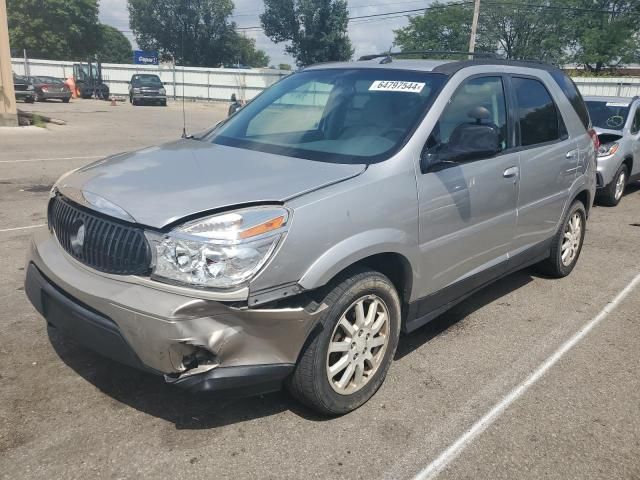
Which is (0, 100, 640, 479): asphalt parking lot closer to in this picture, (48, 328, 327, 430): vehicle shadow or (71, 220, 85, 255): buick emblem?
(48, 328, 327, 430): vehicle shadow

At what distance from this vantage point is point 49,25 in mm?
58469

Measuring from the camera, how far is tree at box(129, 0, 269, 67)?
70.8m

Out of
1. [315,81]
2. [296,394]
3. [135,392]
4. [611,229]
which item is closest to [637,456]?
[296,394]

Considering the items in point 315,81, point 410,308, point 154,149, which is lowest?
point 410,308

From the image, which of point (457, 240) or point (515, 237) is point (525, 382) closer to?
point (457, 240)

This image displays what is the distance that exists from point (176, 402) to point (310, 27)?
56.5 metres

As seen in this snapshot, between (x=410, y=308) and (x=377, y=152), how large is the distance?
0.94 m

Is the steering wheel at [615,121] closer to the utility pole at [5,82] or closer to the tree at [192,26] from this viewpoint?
the utility pole at [5,82]

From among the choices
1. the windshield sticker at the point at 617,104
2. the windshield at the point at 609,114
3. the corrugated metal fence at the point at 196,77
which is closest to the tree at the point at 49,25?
the corrugated metal fence at the point at 196,77

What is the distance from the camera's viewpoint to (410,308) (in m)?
3.47

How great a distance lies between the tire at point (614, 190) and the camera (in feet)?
29.7

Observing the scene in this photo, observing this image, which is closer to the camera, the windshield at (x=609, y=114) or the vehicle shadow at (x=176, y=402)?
the vehicle shadow at (x=176, y=402)

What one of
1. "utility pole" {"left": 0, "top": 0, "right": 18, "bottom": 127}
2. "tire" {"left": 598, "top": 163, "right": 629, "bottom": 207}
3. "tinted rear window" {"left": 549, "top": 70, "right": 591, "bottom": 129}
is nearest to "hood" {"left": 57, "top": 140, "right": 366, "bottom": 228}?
"tinted rear window" {"left": 549, "top": 70, "right": 591, "bottom": 129}

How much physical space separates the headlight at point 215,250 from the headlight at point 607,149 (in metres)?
7.71
